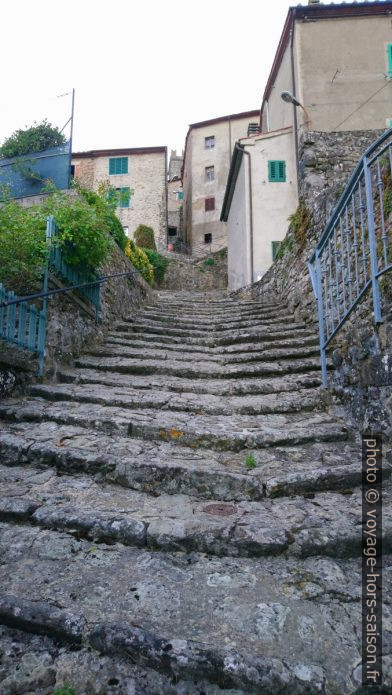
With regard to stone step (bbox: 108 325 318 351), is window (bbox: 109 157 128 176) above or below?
above

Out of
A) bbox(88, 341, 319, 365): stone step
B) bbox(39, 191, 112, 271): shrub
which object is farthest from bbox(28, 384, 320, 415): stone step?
bbox(39, 191, 112, 271): shrub

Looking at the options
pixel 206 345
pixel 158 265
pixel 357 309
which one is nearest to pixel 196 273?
pixel 158 265

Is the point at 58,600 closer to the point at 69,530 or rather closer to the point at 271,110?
the point at 69,530

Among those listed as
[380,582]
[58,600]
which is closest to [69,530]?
[58,600]

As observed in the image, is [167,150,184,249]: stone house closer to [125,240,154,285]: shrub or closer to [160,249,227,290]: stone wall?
[160,249,227,290]: stone wall

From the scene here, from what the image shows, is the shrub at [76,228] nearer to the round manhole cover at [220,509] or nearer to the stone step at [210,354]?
the stone step at [210,354]

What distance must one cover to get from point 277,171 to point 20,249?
1113 centimetres

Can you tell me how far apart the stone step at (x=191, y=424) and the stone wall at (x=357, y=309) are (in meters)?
0.37

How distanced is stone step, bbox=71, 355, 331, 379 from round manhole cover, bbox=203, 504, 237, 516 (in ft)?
8.01

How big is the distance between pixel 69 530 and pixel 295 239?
6959 mm

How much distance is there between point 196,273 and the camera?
21078 mm

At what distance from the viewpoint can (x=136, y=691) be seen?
127 centimetres

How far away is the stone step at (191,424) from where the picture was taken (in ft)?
10.0

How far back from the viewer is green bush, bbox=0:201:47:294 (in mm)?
3956
